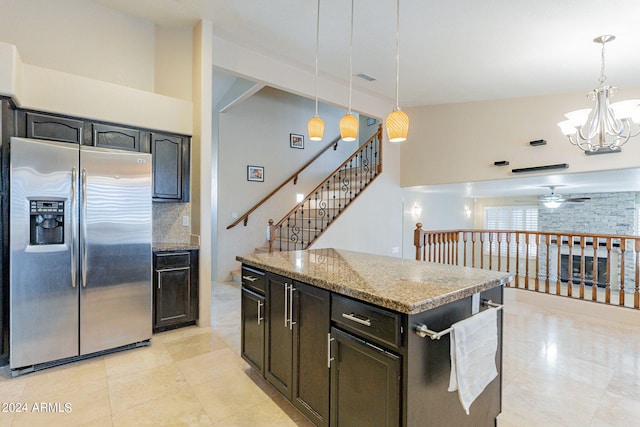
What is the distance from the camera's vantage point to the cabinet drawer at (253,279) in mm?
2359

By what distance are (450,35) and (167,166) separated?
3.44 m

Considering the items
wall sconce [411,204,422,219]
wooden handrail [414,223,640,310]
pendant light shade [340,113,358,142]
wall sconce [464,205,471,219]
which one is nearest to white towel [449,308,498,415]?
pendant light shade [340,113,358,142]

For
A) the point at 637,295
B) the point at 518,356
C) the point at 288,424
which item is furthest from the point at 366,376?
the point at 637,295

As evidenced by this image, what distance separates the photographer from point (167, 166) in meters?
3.56

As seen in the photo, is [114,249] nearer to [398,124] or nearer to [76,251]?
[76,251]

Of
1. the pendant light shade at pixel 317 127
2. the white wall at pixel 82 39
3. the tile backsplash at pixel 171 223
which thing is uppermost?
the white wall at pixel 82 39

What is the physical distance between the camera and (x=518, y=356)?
2984mm

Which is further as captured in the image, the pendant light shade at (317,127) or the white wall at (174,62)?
the white wall at (174,62)

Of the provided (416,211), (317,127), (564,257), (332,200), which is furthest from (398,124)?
(564,257)

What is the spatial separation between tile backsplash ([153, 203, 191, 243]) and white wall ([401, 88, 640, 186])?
4.20 meters

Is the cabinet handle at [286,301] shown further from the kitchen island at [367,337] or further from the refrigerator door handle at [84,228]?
the refrigerator door handle at [84,228]

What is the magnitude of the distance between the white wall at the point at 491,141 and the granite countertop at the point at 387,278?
3.58m

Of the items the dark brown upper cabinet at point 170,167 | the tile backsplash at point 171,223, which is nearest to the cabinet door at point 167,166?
the dark brown upper cabinet at point 170,167

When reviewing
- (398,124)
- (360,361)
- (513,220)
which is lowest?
(360,361)
